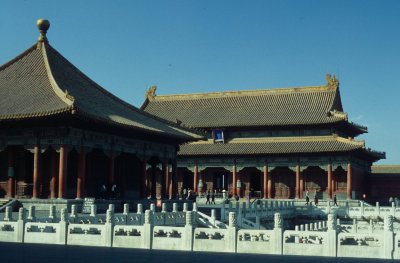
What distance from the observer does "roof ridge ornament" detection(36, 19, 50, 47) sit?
3825 centimetres

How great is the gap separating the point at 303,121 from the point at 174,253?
40905 mm

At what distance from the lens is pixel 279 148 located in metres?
57.2

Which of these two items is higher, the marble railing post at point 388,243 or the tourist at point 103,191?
the tourist at point 103,191

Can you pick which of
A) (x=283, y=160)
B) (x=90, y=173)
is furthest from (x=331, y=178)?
(x=90, y=173)

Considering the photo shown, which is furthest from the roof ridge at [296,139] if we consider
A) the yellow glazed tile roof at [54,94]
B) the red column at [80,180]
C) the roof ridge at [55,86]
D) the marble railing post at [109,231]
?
the marble railing post at [109,231]

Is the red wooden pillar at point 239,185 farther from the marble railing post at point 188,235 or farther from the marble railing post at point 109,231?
the marble railing post at point 188,235

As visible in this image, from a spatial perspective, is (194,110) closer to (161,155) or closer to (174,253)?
(161,155)

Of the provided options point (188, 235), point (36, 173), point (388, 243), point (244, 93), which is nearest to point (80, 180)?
point (36, 173)

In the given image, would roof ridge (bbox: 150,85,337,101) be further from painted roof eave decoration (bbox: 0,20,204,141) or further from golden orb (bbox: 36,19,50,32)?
golden orb (bbox: 36,19,50,32)

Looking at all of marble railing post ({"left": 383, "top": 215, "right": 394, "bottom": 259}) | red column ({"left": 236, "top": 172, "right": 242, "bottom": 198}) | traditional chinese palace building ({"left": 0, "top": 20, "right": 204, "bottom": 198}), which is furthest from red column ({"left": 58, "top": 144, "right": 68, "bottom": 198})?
red column ({"left": 236, "top": 172, "right": 242, "bottom": 198})

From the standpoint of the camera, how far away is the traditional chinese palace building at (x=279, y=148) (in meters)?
55.8

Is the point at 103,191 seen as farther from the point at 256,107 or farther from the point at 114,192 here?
the point at 256,107

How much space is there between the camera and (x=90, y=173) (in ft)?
124

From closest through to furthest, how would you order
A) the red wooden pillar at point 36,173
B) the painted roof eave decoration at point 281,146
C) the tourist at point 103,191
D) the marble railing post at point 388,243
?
the marble railing post at point 388,243 → the red wooden pillar at point 36,173 → the tourist at point 103,191 → the painted roof eave decoration at point 281,146
